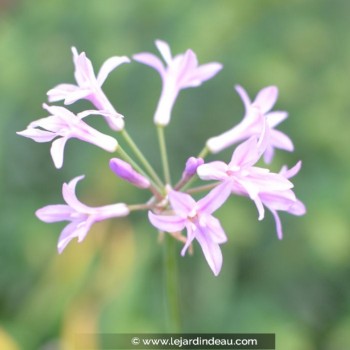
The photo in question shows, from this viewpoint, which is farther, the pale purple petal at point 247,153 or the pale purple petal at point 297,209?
the pale purple petal at point 297,209

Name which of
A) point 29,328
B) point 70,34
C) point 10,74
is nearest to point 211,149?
point 29,328

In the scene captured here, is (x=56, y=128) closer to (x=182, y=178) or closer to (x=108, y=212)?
(x=108, y=212)

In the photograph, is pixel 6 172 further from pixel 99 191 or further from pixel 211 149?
pixel 211 149

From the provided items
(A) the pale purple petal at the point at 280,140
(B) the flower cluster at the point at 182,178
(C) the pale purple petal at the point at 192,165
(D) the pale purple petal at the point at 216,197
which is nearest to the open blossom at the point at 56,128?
(B) the flower cluster at the point at 182,178

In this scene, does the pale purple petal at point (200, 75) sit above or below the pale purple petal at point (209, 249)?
above

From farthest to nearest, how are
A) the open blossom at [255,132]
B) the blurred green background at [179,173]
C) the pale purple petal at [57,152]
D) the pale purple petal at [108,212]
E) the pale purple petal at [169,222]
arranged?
the blurred green background at [179,173] < the open blossom at [255,132] < the pale purple petal at [108,212] < the pale purple petal at [57,152] < the pale purple petal at [169,222]

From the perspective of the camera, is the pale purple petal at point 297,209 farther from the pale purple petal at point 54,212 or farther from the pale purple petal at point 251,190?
the pale purple petal at point 54,212

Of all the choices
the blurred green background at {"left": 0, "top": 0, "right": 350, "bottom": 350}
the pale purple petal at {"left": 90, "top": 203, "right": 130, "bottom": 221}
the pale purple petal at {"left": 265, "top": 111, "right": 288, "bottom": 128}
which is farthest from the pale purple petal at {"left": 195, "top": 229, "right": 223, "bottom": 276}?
the blurred green background at {"left": 0, "top": 0, "right": 350, "bottom": 350}

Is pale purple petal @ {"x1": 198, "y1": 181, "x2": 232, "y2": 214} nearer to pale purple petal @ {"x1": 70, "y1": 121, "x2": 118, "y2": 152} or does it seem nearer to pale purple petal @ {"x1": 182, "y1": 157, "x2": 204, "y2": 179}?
pale purple petal @ {"x1": 182, "y1": 157, "x2": 204, "y2": 179}
